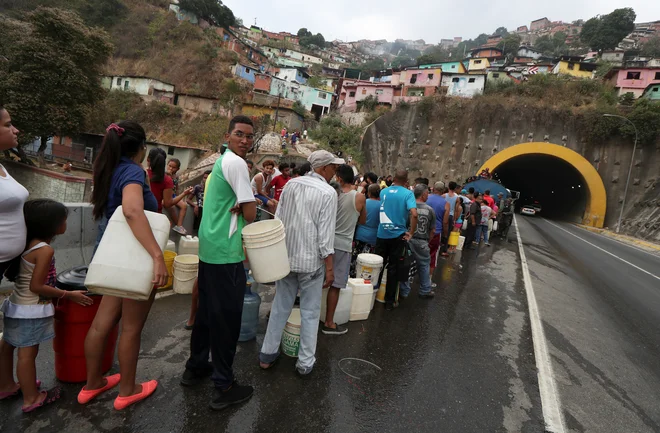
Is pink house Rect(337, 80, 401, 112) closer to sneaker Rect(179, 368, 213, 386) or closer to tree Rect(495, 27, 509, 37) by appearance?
sneaker Rect(179, 368, 213, 386)

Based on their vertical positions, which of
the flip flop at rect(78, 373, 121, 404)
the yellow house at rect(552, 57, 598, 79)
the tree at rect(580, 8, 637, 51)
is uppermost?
the tree at rect(580, 8, 637, 51)

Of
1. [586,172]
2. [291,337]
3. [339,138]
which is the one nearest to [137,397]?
[291,337]

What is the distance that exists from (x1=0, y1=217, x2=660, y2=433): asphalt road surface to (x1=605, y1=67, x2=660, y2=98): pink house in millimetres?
49020

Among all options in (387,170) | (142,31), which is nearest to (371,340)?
(387,170)

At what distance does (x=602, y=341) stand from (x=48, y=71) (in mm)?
30409

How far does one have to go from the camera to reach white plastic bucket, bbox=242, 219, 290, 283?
2.63m

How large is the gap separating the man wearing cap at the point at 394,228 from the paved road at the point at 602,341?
7.14 ft

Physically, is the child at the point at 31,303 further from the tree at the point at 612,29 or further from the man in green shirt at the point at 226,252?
the tree at the point at 612,29

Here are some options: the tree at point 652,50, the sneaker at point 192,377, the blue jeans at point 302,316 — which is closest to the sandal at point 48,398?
the sneaker at point 192,377

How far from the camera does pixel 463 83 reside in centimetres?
4219

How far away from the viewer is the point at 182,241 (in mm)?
5336

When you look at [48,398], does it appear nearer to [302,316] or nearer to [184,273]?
[302,316]

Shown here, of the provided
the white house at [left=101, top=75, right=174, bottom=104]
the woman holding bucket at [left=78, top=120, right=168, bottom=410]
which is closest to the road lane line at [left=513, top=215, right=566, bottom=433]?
the woman holding bucket at [left=78, top=120, right=168, bottom=410]

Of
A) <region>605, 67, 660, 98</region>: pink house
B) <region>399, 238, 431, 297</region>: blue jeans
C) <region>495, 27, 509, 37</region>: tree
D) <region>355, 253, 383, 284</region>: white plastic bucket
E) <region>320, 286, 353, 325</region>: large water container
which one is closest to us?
<region>320, 286, 353, 325</region>: large water container
